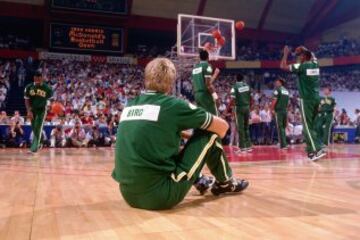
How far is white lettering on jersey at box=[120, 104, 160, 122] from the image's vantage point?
274 cm

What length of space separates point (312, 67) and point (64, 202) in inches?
196

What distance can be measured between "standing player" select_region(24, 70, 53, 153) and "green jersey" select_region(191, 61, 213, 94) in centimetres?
321

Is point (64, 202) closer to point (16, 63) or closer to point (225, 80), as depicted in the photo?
point (16, 63)

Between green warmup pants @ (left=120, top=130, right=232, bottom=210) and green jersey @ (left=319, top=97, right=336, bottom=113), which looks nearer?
green warmup pants @ (left=120, top=130, right=232, bottom=210)

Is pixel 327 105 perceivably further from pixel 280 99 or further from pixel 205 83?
pixel 205 83

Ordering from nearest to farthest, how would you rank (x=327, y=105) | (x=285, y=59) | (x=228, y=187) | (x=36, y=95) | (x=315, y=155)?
(x=228, y=187) → (x=285, y=59) → (x=315, y=155) → (x=36, y=95) → (x=327, y=105)

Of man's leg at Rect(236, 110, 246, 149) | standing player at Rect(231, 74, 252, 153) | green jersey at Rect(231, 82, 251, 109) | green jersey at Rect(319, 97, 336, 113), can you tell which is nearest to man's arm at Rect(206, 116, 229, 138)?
man's leg at Rect(236, 110, 246, 149)

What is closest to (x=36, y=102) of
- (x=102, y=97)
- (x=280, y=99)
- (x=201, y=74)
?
(x=201, y=74)

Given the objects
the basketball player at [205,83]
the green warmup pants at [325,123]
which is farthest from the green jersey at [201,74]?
the green warmup pants at [325,123]

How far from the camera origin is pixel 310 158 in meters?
6.84

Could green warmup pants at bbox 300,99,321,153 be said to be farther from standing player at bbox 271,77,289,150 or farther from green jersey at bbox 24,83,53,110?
green jersey at bbox 24,83,53,110

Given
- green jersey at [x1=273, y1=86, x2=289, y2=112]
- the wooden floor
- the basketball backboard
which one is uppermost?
the basketball backboard

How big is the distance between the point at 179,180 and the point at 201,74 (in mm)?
4890

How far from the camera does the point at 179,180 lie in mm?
2762
